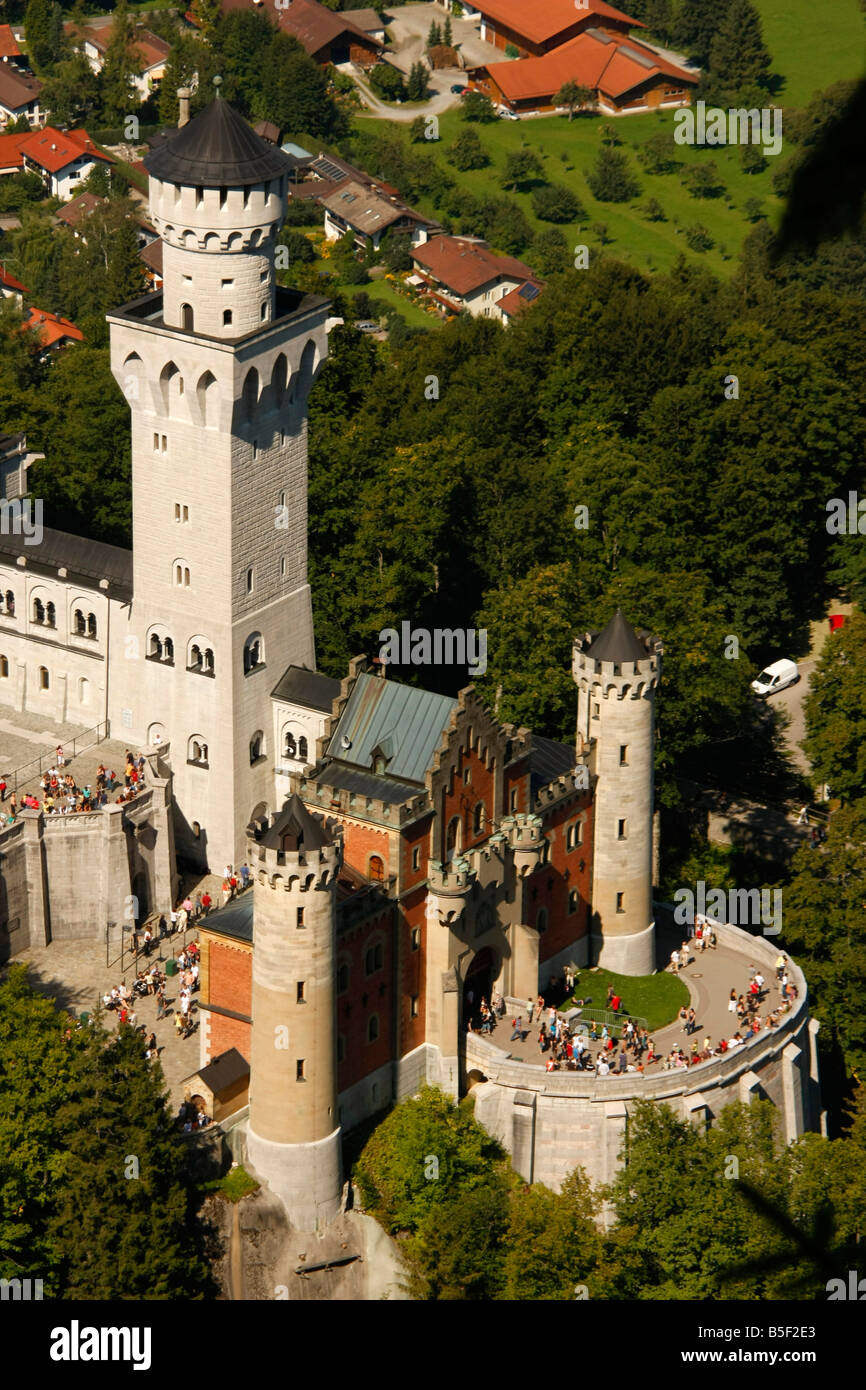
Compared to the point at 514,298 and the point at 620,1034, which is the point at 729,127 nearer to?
the point at 514,298

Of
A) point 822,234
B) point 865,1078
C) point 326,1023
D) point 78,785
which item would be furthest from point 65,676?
point 822,234

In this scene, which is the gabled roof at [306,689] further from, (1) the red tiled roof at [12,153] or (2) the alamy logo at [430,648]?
(1) the red tiled roof at [12,153]

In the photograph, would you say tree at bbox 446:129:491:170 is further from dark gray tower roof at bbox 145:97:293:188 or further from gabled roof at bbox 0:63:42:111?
dark gray tower roof at bbox 145:97:293:188

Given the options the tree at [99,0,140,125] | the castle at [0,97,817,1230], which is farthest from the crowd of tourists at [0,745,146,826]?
the tree at [99,0,140,125]

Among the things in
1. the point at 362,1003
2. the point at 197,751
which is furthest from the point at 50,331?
the point at 362,1003

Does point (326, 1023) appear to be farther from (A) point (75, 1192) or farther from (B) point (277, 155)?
(B) point (277, 155)

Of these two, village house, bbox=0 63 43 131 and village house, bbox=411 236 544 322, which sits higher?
village house, bbox=0 63 43 131
